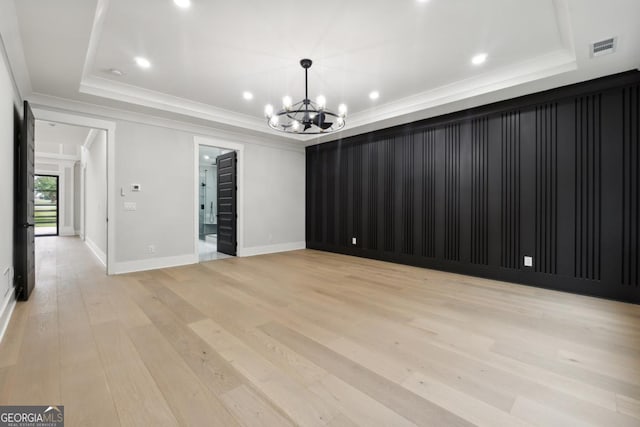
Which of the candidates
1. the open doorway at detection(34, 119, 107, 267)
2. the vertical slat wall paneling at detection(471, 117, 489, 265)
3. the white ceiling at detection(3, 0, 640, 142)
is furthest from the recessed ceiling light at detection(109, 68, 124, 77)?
the open doorway at detection(34, 119, 107, 267)

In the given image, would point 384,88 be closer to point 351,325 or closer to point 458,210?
point 458,210

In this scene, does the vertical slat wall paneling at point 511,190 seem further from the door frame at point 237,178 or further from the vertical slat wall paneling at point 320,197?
the door frame at point 237,178

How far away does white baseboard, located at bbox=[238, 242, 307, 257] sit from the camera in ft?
20.9

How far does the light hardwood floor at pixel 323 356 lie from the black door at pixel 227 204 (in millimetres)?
2678

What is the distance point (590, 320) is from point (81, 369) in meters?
4.41

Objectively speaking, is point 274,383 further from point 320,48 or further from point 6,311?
point 320,48

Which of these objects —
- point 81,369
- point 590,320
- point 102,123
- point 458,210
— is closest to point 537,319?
point 590,320

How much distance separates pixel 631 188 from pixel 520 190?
1.10 meters

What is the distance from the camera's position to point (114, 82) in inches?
→ 159

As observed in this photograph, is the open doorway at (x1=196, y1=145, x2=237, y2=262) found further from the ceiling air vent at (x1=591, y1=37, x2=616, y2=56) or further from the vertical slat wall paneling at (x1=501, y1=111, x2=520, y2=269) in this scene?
the ceiling air vent at (x1=591, y1=37, x2=616, y2=56)

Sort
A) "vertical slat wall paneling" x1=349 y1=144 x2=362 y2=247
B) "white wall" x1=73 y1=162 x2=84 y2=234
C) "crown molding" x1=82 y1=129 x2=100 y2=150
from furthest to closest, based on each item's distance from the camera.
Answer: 1. "white wall" x1=73 y1=162 x2=84 y2=234
2. "vertical slat wall paneling" x1=349 y1=144 x2=362 y2=247
3. "crown molding" x1=82 y1=129 x2=100 y2=150

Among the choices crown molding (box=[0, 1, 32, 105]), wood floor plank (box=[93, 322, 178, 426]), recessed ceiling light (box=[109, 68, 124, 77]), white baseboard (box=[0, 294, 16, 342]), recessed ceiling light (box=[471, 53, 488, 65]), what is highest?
recessed ceiling light (box=[471, 53, 488, 65])

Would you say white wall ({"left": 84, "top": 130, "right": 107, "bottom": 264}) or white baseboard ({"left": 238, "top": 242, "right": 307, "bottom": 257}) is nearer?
white wall ({"left": 84, "top": 130, "right": 107, "bottom": 264})

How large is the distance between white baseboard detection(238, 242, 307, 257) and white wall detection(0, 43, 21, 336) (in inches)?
143
